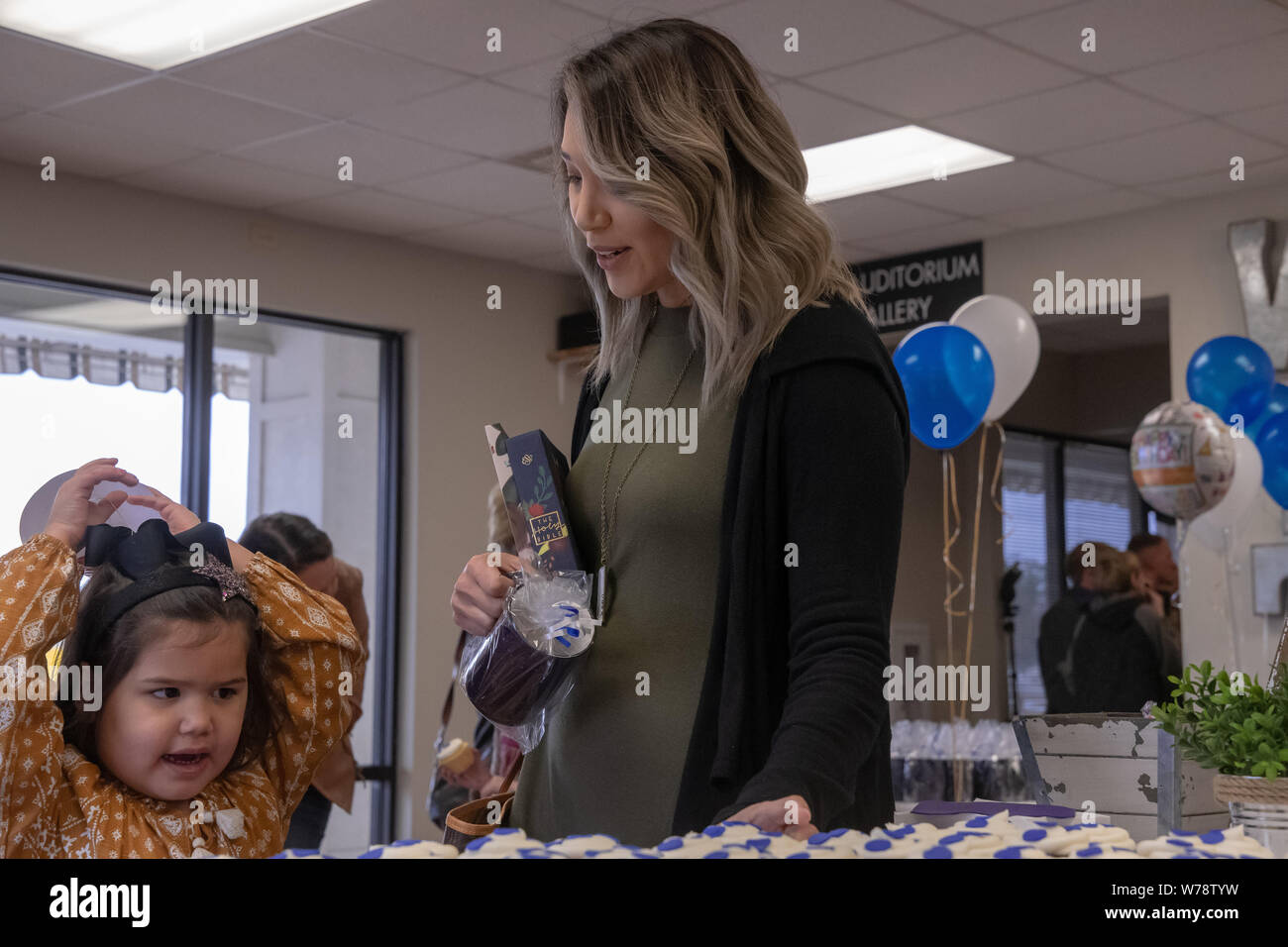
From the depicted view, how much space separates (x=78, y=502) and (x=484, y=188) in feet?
13.8

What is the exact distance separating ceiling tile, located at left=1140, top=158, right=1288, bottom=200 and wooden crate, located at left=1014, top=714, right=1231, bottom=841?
423cm

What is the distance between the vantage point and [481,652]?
142 centimetres

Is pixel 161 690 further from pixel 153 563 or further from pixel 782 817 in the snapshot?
pixel 782 817

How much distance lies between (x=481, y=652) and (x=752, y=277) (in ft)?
1.50

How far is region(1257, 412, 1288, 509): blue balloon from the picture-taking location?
484 cm

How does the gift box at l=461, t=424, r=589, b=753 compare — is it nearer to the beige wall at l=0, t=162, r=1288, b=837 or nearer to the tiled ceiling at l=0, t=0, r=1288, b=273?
the tiled ceiling at l=0, t=0, r=1288, b=273

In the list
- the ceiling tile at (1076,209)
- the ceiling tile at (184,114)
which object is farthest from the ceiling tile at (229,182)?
the ceiling tile at (1076,209)

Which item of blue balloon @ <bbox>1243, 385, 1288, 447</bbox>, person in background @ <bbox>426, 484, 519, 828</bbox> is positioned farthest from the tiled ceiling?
person in background @ <bbox>426, 484, 519, 828</bbox>

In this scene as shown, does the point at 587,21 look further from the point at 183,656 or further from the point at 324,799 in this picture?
the point at 183,656

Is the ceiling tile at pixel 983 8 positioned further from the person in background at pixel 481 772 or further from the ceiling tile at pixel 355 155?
the ceiling tile at pixel 355 155

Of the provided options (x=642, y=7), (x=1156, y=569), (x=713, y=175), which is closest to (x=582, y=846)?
(x=713, y=175)

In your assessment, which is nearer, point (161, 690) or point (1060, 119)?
point (161, 690)

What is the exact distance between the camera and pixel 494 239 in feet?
21.6
